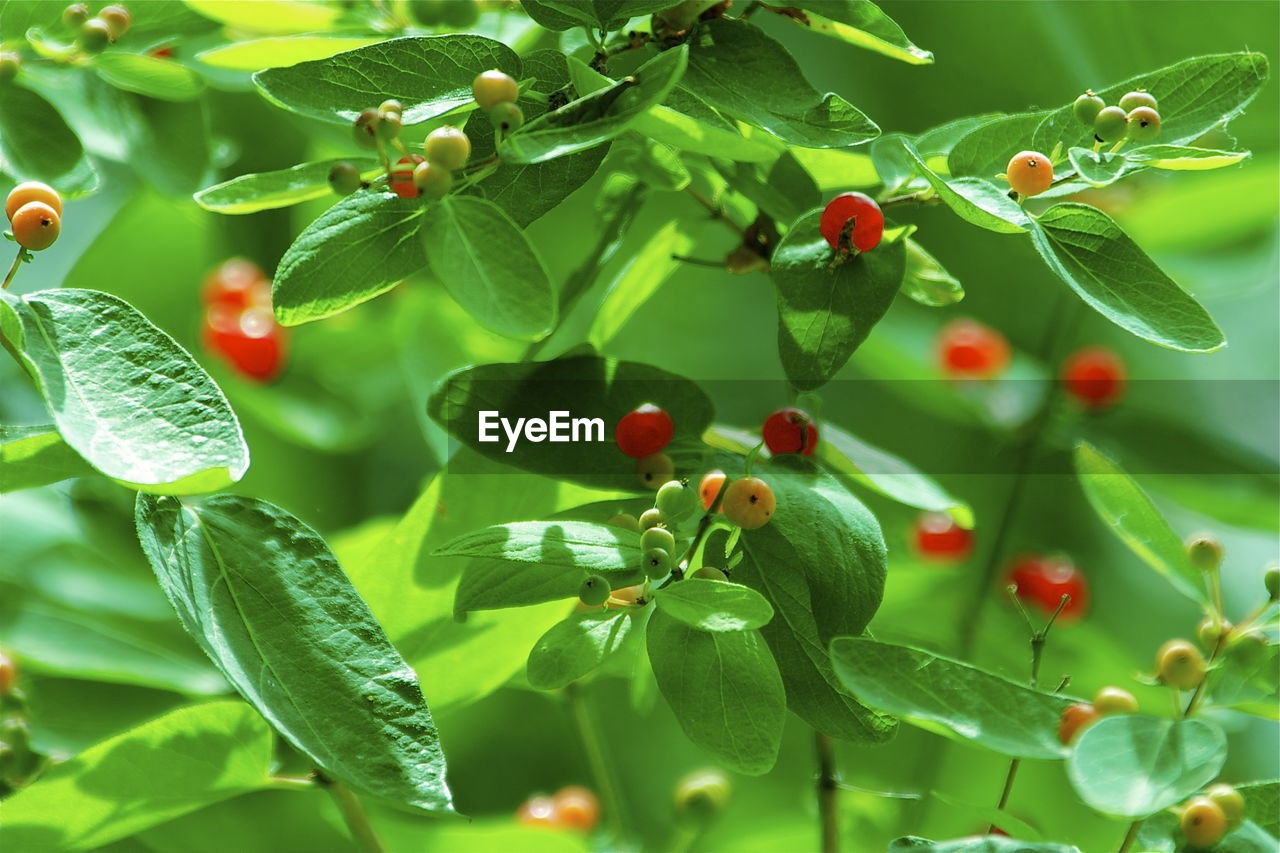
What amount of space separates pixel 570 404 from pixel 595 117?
0.49ft

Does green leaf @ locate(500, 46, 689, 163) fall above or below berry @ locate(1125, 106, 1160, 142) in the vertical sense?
above

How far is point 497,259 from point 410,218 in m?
0.05

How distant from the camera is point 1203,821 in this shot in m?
0.46

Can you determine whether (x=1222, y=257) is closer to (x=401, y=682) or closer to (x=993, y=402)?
(x=993, y=402)

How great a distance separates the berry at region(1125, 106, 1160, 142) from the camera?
1.64 feet

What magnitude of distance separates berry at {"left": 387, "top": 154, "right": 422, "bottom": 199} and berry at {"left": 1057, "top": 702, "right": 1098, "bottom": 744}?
0.30 metres

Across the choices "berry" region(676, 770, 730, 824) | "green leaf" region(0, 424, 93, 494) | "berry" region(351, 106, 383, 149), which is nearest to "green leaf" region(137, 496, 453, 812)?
"green leaf" region(0, 424, 93, 494)

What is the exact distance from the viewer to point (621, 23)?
502mm

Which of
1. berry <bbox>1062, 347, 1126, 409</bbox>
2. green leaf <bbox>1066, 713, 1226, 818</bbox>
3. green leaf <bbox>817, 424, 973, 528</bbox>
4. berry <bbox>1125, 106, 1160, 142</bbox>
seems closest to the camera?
green leaf <bbox>1066, 713, 1226, 818</bbox>

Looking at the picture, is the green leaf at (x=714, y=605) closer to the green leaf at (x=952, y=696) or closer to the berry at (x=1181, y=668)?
the green leaf at (x=952, y=696)

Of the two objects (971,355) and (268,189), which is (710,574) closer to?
(268,189)

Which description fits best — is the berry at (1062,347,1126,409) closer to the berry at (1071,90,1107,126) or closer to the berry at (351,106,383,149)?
the berry at (1071,90,1107,126)

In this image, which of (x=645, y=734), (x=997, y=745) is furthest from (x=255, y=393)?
(x=997, y=745)

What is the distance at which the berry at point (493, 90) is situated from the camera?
46 centimetres
